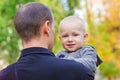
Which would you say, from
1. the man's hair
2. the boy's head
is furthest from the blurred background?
the man's hair

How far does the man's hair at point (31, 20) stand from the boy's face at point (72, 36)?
730 mm

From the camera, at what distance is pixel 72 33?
143 inches

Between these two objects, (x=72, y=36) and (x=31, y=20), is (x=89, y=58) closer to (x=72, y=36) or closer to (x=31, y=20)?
(x=72, y=36)

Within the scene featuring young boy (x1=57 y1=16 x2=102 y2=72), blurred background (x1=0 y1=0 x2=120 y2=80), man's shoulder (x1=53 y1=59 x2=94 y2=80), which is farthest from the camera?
blurred background (x1=0 y1=0 x2=120 y2=80)

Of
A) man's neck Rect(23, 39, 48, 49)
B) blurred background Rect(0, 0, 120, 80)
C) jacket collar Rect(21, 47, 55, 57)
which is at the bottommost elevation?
blurred background Rect(0, 0, 120, 80)

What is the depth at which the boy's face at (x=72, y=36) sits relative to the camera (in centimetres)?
361

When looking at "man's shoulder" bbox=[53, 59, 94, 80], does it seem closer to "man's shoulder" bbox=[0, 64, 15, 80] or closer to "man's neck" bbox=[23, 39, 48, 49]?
"man's neck" bbox=[23, 39, 48, 49]

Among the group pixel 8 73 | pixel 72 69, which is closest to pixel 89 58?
pixel 72 69

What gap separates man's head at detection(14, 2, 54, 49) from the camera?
2.83 m

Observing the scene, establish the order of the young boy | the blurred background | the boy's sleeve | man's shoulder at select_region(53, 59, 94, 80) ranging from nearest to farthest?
man's shoulder at select_region(53, 59, 94, 80), the boy's sleeve, the young boy, the blurred background

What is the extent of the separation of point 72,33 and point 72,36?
2 cm

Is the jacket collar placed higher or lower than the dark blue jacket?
higher

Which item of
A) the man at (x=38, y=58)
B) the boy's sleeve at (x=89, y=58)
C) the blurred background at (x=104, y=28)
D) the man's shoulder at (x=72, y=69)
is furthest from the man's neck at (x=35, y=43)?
the blurred background at (x=104, y=28)

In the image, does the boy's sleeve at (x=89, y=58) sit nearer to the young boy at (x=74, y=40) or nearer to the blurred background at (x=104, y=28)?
the young boy at (x=74, y=40)
